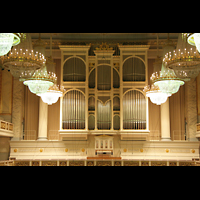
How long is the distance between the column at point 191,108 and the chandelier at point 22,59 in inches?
246

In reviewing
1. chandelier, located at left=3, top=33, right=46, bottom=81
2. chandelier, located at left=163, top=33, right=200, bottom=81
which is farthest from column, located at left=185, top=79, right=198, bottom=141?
chandelier, located at left=3, top=33, right=46, bottom=81

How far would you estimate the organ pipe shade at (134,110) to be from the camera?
11.1 meters

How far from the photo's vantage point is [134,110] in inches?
444

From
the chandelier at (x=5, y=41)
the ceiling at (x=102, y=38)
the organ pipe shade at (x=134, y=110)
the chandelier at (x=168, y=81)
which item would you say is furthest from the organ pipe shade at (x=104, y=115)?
the chandelier at (x=5, y=41)

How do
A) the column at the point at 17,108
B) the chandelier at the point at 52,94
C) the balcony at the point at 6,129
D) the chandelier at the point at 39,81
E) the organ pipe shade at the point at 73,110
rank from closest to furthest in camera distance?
the chandelier at the point at 39,81 < the chandelier at the point at 52,94 < the balcony at the point at 6,129 < the organ pipe shade at the point at 73,110 < the column at the point at 17,108

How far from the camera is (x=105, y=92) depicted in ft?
37.7

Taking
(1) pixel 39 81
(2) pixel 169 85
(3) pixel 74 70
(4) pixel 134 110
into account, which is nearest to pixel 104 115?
(4) pixel 134 110

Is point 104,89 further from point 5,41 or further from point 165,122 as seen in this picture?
point 5,41

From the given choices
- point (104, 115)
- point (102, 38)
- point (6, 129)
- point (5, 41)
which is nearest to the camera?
point (5, 41)

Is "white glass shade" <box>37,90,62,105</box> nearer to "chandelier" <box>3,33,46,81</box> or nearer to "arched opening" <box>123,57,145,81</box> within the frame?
"chandelier" <box>3,33,46,81</box>

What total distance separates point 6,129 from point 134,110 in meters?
4.44

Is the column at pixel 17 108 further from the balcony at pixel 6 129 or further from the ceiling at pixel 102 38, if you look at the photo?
the ceiling at pixel 102 38

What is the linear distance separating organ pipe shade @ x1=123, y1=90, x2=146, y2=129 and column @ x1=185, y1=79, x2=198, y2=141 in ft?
5.63
